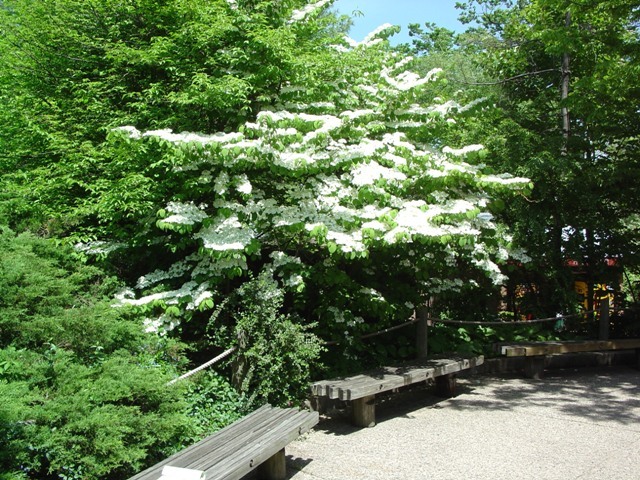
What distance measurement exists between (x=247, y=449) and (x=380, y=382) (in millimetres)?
2274

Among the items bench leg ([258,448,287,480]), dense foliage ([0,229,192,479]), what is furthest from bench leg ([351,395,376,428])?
dense foliage ([0,229,192,479])

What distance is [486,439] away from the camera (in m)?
5.48

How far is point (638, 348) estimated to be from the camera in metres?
9.40

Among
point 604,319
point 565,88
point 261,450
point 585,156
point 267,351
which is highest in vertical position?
point 565,88

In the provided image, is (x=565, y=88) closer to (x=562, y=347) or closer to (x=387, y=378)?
(x=562, y=347)

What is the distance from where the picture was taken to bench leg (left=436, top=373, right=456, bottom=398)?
24.0 feet

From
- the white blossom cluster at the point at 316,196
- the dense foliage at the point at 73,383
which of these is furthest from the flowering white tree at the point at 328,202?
the dense foliage at the point at 73,383

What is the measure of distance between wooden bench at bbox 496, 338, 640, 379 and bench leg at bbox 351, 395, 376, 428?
3043 mm

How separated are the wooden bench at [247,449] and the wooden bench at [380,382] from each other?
0.74 meters

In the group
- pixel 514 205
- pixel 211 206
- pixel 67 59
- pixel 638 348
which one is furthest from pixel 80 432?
pixel 638 348

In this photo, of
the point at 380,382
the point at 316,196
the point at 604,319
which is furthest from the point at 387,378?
the point at 604,319

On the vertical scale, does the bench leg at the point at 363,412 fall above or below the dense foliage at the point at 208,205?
below

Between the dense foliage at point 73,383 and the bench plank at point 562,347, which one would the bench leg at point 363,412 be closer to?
the dense foliage at point 73,383

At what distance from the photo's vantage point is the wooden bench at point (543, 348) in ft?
27.0
